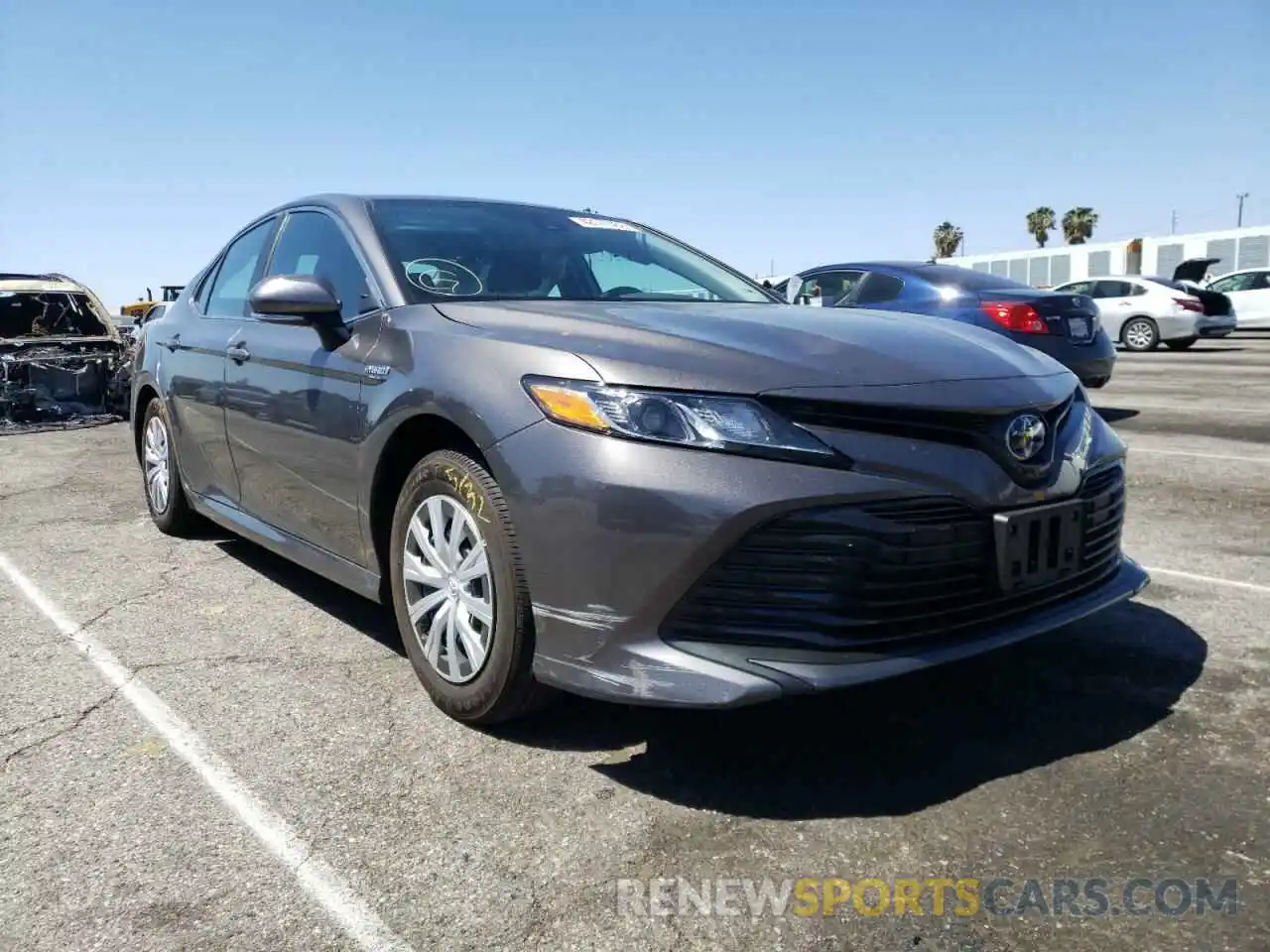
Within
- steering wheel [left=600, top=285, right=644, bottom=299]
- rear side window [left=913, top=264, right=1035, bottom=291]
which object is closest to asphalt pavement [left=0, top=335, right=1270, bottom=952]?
steering wheel [left=600, top=285, right=644, bottom=299]

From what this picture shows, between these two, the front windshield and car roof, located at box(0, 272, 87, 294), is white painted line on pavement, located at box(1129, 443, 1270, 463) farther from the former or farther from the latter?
car roof, located at box(0, 272, 87, 294)

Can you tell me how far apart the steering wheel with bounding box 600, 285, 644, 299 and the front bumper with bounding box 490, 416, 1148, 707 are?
122cm

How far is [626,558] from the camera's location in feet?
7.70

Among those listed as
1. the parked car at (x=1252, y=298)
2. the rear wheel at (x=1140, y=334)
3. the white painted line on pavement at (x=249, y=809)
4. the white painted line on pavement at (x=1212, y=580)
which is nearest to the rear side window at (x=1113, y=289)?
the rear wheel at (x=1140, y=334)

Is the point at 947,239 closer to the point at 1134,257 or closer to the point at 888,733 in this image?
the point at 1134,257

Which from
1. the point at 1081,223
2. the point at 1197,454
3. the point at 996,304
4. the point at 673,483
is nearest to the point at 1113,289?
the point at 996,304

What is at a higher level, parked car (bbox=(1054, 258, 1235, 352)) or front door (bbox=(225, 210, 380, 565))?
front door (bbox=(225, 210, 380, 565))

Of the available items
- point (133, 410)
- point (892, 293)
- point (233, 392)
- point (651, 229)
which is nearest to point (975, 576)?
point (651, 229)

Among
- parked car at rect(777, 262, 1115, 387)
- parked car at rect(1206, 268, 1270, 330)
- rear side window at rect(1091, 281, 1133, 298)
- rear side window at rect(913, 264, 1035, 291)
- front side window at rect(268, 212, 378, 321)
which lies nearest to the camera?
front side window at rect(268, 212, 378, 321)

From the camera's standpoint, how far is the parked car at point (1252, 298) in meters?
22.4

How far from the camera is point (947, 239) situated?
8125 centimetres

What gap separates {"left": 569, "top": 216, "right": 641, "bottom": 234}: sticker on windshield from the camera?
4148 mm

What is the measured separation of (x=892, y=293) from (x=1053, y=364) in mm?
5613

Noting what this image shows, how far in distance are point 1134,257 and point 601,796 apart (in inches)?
1467
